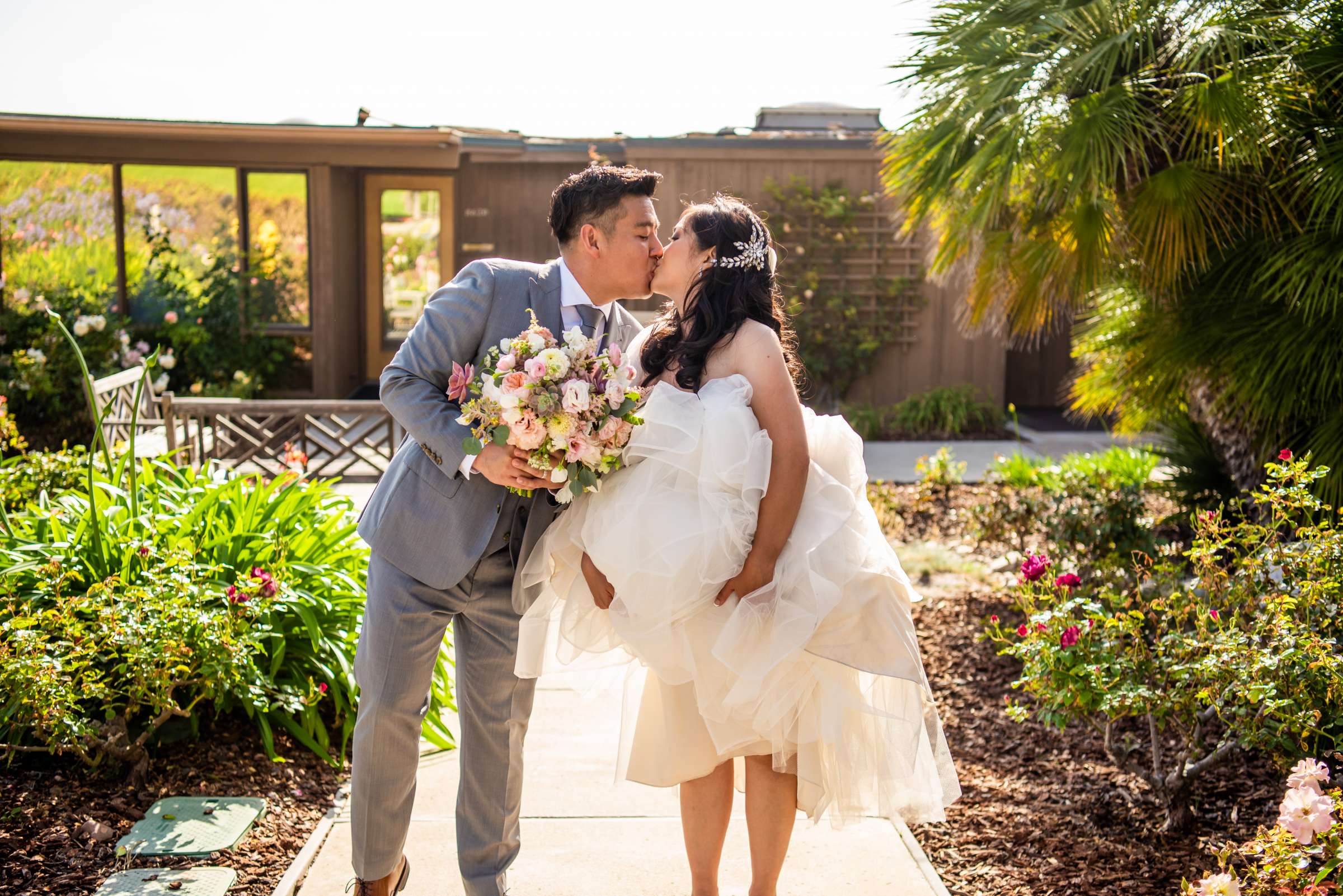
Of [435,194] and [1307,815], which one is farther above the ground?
[435,194]

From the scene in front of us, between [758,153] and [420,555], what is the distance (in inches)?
400

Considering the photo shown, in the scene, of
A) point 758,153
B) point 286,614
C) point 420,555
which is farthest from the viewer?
point 758,153

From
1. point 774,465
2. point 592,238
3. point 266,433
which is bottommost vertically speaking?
point 266,433

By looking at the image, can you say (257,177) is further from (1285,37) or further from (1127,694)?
(1127,694)

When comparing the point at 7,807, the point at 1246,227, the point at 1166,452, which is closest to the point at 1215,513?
the point at 1246,227

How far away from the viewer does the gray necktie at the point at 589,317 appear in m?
2.89

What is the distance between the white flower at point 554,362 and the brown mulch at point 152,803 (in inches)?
67.3

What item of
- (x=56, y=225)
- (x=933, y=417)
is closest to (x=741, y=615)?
(x=933, y=417)

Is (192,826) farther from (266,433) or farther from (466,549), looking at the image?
(266,433)

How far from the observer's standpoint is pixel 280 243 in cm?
1238

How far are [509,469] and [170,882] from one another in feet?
5.00

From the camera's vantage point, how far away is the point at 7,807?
3.18m

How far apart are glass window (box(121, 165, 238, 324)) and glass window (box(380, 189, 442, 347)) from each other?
1.87 m

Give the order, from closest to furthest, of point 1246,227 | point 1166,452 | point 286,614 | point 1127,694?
1. point 1127,694
2. point 286,614
3. point 1246,227
4. point 1166,452
